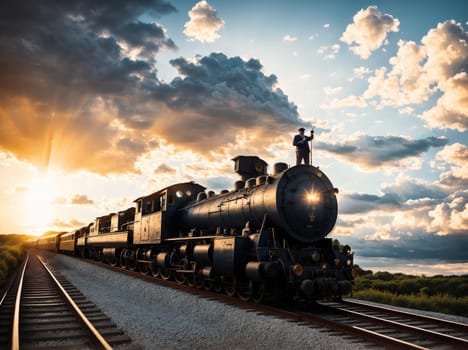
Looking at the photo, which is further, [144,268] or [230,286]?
[144,268]

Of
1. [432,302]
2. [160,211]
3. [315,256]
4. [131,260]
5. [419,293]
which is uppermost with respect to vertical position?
[160,211]

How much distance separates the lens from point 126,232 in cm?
2053

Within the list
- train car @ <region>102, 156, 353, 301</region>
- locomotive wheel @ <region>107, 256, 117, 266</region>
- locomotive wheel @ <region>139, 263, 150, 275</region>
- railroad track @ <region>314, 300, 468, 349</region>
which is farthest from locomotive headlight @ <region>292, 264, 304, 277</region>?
locomotive wheel @ <region>107, 256, 117, 266</region>

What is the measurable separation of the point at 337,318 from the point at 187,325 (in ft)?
10.9

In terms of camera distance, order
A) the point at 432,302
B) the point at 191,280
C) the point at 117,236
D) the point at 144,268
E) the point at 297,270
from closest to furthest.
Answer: the point at 297,270 → the point at 432,302 → the point at 191,280 → the point at 144,268 → the point at 117,236

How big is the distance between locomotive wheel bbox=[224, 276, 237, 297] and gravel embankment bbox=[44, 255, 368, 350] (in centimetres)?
103

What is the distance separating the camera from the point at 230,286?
11.9 metres

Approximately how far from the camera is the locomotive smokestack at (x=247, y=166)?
42.5 ft

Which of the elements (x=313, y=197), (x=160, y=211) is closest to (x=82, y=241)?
(x=160, y=211)

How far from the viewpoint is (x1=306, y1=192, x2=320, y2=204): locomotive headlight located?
10.7 m

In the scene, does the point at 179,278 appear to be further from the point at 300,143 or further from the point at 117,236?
the point at 117,236

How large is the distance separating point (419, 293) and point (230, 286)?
330 inches

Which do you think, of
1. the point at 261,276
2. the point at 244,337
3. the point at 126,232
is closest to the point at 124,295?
the point at 261,276

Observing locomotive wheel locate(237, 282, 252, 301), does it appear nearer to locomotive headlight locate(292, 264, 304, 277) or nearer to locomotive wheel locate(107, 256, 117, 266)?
locomotive headlight locate(292, 264, 304, 277)
